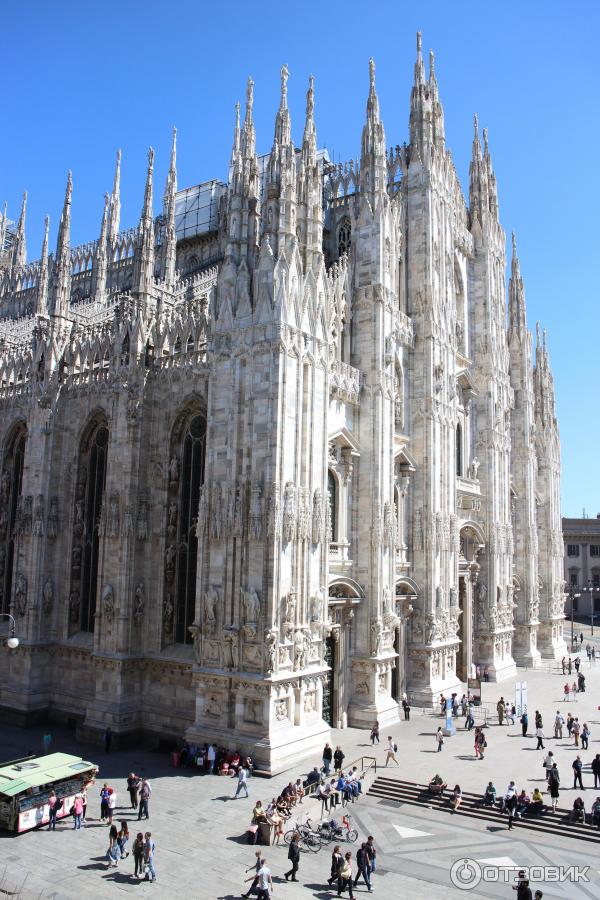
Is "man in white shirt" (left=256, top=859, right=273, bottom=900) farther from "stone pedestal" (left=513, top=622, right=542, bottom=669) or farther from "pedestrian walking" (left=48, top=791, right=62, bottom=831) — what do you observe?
"stone pedestal" (left=513, top=622, right=542, bottom=669)

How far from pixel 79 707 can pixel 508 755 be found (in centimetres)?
1864

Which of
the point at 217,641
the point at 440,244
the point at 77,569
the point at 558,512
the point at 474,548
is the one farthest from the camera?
the point at 558,512

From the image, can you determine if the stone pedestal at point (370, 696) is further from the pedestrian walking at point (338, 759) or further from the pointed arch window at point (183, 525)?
the pointed arch window at point (183, 525)

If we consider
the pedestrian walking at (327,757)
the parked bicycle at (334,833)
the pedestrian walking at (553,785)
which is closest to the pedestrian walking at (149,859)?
the parked bicycle at (334,833)

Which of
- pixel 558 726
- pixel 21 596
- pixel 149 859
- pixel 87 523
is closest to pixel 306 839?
pixel 149 859

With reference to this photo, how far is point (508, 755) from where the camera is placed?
29.3 metres

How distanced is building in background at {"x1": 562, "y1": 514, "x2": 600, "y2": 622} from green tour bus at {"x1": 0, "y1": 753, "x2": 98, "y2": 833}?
296ft

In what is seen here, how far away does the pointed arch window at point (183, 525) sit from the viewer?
30.9m

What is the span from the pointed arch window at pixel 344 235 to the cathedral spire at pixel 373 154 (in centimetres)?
499

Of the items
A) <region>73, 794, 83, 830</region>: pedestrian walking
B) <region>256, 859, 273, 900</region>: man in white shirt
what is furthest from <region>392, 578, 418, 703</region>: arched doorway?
<region>256, 859, 273, 900</region>: man in white shirt

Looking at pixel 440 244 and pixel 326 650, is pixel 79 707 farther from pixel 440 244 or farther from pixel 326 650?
pixel 440 244

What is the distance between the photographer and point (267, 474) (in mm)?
26766

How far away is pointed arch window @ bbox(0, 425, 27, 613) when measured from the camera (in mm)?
37906

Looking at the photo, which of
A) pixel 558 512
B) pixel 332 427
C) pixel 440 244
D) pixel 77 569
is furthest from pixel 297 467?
pixel 558 512
